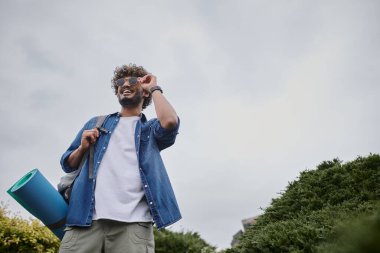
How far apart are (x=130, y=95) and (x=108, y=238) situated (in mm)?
1463

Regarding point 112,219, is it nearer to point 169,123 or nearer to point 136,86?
point 169,123

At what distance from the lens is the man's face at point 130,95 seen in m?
3.27

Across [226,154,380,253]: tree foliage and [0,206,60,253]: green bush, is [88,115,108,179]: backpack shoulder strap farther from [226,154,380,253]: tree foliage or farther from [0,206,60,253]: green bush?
[0,206,60,253]: green bush

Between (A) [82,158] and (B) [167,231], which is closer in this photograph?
(A) [82,158]

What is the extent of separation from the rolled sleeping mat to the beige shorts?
6.4 inches

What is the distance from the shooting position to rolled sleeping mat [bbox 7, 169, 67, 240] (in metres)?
2.42

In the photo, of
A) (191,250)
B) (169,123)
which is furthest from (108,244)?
(191,250)

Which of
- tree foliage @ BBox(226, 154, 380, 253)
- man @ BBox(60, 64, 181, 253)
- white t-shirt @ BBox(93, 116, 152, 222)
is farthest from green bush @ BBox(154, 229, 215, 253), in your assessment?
white t-shirt @ BBox(93, 116, 152, 222)

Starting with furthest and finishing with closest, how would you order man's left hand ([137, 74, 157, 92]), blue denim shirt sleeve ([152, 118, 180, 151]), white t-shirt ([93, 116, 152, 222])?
man's left hand ([137, 74, 157, 92])
blue denim shirt sleeve ([152, 118, 180, 151])
white t-shirt ([93, 116, 152, 222])

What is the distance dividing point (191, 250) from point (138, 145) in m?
6.04

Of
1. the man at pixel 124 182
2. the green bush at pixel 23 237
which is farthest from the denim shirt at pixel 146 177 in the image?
the green bush at pixel 23 237

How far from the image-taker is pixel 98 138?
118 inches

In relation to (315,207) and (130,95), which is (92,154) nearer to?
(130,95)

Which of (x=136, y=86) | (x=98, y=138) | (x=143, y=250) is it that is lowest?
(x=143, y=250)
